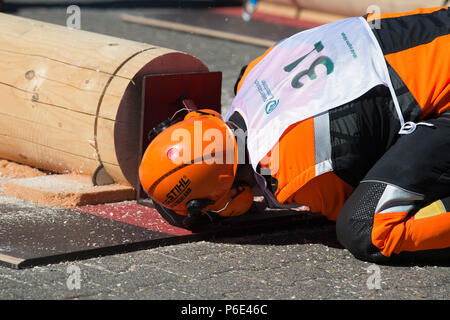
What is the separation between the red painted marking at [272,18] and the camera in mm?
10025

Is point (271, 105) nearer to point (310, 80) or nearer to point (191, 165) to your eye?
point (310, 80)

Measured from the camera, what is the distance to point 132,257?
11.8 ft

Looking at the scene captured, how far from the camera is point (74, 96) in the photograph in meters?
4.34

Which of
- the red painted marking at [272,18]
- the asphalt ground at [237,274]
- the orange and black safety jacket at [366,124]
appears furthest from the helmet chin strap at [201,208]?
the red painted marking at [272,18]

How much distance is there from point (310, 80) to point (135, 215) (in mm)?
1095

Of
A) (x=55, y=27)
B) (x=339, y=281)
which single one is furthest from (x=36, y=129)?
(x=339, y=281)

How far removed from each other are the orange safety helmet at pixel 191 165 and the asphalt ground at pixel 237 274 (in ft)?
0.72

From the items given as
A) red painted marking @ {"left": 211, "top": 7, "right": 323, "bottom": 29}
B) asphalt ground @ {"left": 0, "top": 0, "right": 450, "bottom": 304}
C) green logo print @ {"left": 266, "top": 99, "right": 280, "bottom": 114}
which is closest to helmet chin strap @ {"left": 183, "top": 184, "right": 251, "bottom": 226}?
asphalt ground @ {"left": 0, "top": 0, "right": 450, "bottom": 304}

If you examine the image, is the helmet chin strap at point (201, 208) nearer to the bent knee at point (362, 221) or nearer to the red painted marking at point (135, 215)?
the red painted marking at point (135, 215)

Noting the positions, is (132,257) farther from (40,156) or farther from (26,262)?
(40,156)

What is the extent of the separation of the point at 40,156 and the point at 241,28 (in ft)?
18.2

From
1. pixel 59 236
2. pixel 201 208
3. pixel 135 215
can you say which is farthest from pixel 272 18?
pixel 59 236

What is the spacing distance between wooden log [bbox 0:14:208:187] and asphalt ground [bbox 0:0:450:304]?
0.43 metres

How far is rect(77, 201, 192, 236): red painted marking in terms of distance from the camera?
3.91 metres
